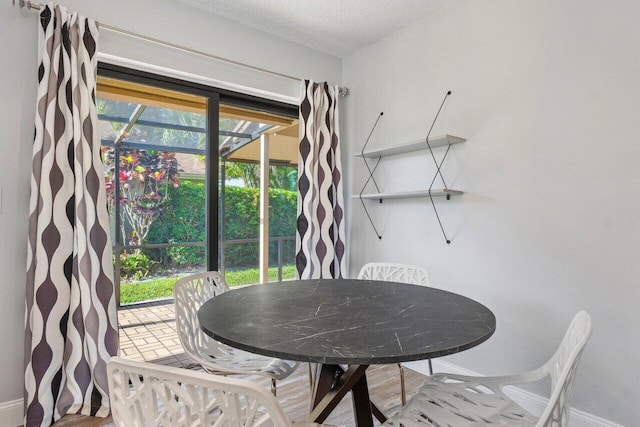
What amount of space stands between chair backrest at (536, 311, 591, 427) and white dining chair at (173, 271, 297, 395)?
93 cm

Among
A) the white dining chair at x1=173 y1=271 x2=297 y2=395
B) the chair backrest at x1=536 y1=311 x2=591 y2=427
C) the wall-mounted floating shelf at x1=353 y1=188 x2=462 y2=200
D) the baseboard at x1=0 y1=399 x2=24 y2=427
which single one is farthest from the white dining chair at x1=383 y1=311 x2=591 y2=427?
the baseboard at x1=0 y1=399 x2=24 y2=427

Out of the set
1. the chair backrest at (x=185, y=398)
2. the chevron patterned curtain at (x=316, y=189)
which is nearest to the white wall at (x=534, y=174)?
the chevron patterned curtain at (x=316, y=189)

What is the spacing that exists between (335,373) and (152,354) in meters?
1.89

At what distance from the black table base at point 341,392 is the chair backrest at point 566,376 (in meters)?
0.52

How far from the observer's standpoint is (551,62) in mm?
1849

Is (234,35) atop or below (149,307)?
atop

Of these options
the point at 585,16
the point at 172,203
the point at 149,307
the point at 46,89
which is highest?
the point at 585,16

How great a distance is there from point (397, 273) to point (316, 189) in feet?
3.28

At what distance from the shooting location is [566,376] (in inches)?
34.1

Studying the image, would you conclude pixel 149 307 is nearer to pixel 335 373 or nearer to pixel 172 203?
pixel 172 203

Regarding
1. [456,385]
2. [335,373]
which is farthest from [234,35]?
[456,385]

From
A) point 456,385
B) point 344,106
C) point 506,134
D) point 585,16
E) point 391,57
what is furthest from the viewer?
point 344,106

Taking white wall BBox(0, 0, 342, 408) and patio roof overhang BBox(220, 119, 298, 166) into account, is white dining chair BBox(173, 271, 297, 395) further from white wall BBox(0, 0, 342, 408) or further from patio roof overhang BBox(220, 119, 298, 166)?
patio roof overhang BBox(220, 119, 298, 166)

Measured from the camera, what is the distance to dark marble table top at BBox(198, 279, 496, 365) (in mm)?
930
